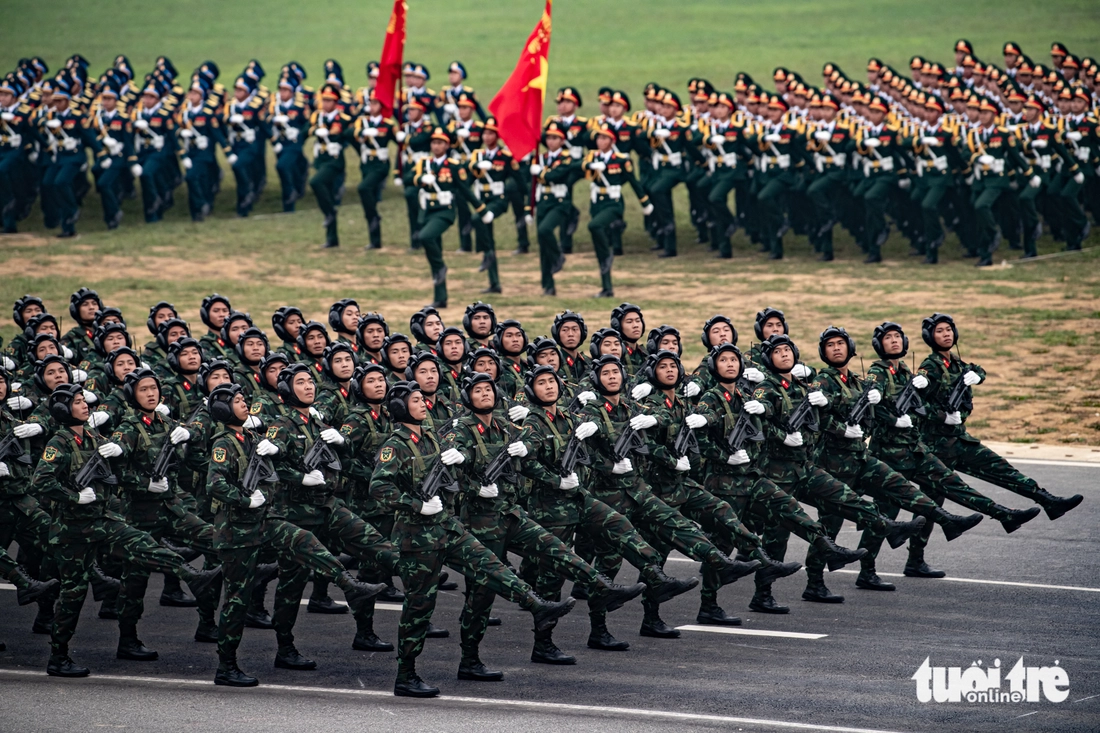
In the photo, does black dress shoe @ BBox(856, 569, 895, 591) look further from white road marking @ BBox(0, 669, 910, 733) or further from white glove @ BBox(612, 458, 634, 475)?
white road marking @ BBox(0, 669, 910, 733)

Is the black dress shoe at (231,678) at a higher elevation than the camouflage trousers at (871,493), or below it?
below

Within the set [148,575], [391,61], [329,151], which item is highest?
[391,61]

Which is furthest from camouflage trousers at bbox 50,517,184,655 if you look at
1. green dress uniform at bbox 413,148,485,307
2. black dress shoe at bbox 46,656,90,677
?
green dress uniform at bbox 413,148,485,307

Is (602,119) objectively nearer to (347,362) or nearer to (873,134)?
(873,134)

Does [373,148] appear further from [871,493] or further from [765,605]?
[765,605]

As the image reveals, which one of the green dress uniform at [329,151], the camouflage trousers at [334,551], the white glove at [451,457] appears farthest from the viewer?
the green dress uniform at [329,151]

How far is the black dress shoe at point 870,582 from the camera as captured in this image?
12.6 m

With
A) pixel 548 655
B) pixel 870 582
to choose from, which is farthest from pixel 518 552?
pixel 870 582

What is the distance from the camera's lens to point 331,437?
11258 mm

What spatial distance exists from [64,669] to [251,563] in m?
1.41

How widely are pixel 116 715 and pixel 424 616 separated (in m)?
1.87

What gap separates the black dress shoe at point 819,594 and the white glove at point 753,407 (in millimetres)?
1314

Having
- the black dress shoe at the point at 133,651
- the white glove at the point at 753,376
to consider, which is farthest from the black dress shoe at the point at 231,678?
the white glove at the point at 753,376

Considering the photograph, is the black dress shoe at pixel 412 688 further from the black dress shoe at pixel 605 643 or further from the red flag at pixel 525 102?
the red flag at pixel 525 102
